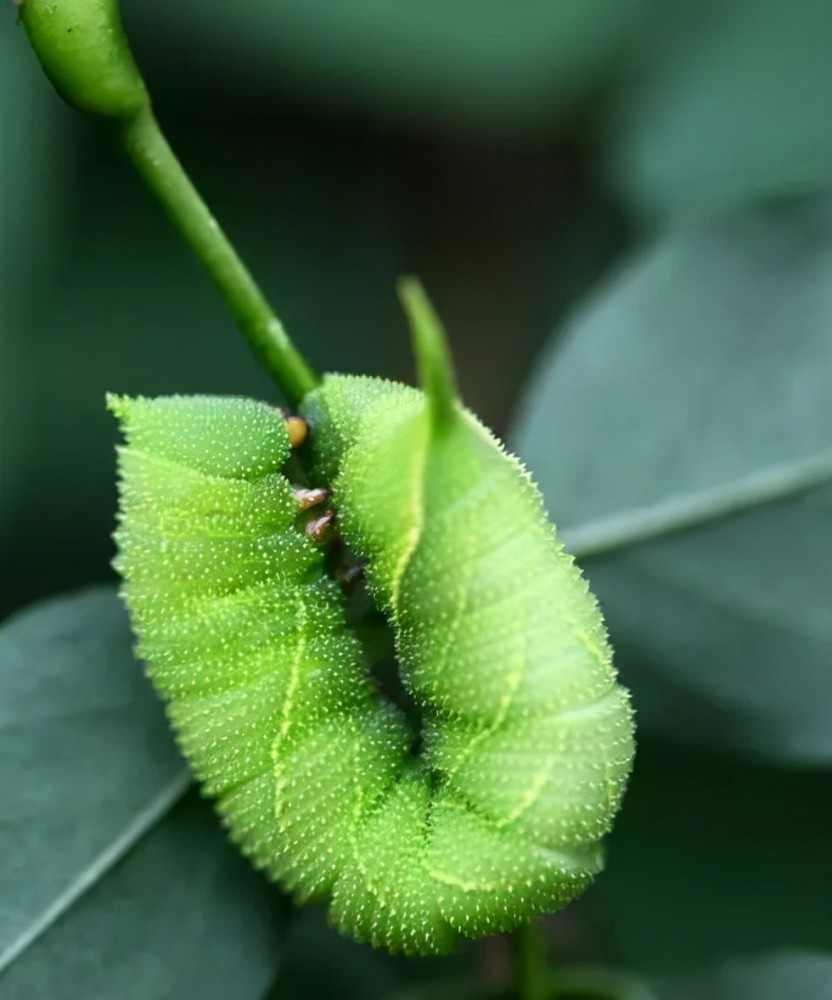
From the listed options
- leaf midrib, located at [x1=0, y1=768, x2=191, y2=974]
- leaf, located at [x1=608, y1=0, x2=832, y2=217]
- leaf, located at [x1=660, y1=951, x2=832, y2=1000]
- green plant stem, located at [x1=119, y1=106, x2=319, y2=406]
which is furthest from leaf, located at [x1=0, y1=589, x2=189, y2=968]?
leaf, located at [x1=608, y1=0, x2=832, y2=217]

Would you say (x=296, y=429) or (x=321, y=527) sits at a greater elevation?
(x=296, y=429)

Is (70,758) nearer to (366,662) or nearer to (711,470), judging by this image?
(366,662)

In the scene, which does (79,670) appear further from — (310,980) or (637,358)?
(637,358)

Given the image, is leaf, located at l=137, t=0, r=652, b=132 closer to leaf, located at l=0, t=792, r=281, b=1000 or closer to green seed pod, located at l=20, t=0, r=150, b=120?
green seed pod, located at l=20, t=0, r=150, b=120

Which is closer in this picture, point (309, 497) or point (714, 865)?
point (309, 497)

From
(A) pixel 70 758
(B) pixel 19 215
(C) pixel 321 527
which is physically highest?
(B) pixel 19 215

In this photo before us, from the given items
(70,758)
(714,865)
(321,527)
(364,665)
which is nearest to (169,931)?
(70,758)

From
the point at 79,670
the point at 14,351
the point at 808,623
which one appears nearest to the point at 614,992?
the point at 808,623

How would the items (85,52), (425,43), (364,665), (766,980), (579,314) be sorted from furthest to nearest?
(425,43)
(579,314)
(766,980)
(364,665)
(85,52)
